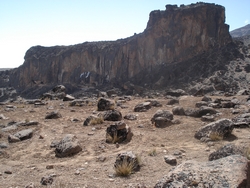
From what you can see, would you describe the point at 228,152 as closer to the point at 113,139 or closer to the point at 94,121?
the point at 113,139

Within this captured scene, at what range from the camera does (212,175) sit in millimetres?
2658

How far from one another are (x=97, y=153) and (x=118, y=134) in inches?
38.4

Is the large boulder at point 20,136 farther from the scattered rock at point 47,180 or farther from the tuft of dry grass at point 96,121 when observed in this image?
the scattered rock at point 47,180

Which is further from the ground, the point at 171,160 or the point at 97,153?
the point at 171,160

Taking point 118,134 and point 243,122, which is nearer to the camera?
point 118,134

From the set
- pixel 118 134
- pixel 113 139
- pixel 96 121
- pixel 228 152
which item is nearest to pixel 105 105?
pixel 96 121

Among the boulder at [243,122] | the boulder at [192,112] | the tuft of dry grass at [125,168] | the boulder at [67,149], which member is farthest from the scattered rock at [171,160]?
the boulder at [192,112]

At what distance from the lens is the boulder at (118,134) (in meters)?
6.06

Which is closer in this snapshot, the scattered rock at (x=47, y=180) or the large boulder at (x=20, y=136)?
the scattered rock at (x=47, y=180)

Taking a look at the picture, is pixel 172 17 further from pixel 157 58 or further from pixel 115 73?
pixel 115 73

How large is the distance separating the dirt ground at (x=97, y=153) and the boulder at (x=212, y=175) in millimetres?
865

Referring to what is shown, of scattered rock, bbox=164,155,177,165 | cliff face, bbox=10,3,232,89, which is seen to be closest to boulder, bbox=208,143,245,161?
scattered rock, bbox=164,155,177,165

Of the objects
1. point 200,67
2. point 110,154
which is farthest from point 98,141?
point 200,67

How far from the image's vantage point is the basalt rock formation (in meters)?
51.2
